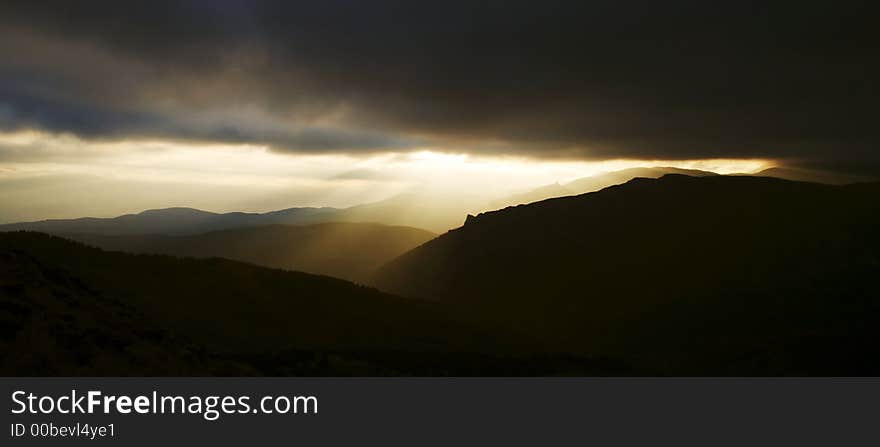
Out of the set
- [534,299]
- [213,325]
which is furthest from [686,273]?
[213,325]

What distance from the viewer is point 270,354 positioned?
22219mm

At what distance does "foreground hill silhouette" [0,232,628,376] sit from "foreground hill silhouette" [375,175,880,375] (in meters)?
23.9

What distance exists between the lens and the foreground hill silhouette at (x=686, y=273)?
62.2m

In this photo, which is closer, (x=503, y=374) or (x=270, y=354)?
(x=270, y=354)

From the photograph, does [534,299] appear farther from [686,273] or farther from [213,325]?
[213,325]

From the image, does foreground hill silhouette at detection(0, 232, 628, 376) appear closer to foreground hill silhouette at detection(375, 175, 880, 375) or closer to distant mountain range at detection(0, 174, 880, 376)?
distant mountain range at detection(0, 174, 880, 376)

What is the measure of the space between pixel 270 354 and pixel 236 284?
13.6 m

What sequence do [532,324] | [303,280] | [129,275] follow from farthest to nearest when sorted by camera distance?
[532,324]
[303,280]
[129,275]

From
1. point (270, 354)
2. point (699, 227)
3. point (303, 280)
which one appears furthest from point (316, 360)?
point (699, 227)

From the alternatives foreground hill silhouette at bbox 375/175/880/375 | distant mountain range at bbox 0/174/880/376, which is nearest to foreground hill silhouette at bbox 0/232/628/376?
distant mountain range at bbox 0/174/880/376

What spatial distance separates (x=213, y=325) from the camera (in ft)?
87.4

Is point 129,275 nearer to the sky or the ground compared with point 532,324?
nearer to the sky

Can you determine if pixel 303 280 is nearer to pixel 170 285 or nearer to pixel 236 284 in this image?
pixel 236 284

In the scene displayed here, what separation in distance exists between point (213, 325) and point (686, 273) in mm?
82349
